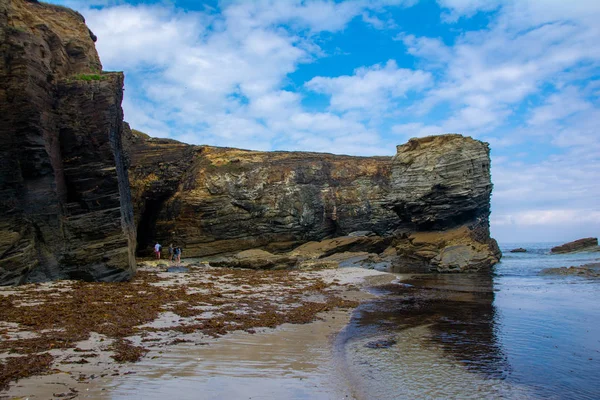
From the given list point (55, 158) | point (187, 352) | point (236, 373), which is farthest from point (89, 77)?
point (236, 373)

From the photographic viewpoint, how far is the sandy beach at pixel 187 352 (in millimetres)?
5480

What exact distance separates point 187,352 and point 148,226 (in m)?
39.8

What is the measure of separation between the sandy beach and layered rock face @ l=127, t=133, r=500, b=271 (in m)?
19.8

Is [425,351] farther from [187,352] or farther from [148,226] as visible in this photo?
[148,226]

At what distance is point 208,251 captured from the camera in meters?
42.1

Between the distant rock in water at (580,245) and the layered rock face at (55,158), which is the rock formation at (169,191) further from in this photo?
the distant rock in water at (580,245)

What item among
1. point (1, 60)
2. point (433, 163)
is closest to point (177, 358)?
point (1, 60)

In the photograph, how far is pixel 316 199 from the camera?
157 ft

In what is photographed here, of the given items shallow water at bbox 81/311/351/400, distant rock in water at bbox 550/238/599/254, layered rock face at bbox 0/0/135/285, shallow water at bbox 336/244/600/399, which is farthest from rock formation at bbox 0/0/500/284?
distant rock in water at bbox 550/238/599/254

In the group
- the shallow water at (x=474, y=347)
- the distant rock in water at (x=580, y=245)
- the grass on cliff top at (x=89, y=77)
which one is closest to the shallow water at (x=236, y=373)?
the shallow water at (x=474, y=347)

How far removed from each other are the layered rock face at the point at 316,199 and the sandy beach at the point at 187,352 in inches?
780

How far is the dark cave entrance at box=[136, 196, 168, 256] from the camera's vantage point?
142ft

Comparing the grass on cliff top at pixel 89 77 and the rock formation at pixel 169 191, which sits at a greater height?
the grass on cliff top at pixel 89 77

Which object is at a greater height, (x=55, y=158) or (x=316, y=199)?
(x=316, y=199)
